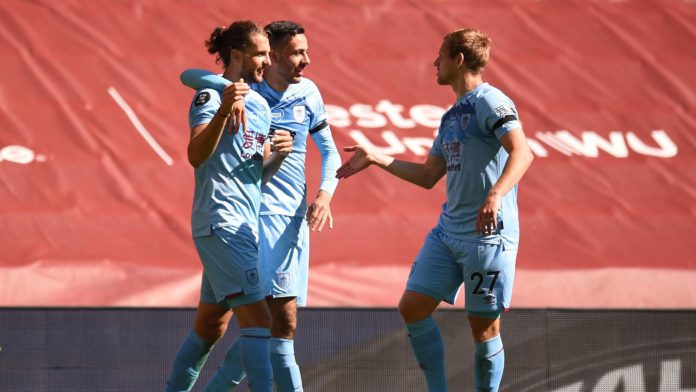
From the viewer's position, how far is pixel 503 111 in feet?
13.3

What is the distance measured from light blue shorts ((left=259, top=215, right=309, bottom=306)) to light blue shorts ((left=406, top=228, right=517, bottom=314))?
47 centimetres

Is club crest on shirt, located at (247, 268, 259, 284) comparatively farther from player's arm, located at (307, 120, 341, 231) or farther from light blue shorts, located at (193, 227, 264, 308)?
player's arm, located at (307, 120, 341, 231)

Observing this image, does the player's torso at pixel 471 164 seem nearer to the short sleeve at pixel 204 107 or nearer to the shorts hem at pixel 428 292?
the shorts hem at pixel 428 292

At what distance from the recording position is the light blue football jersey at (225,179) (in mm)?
3777

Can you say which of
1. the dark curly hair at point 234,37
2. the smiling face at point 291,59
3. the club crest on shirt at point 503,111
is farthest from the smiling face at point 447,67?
the dark curly hair at point 234,37

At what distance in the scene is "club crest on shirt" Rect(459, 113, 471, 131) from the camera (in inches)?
164

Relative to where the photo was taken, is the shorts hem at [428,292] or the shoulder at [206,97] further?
the shorts hem at [428,292]

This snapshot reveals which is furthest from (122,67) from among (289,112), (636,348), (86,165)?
(636,348)

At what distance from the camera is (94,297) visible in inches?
260

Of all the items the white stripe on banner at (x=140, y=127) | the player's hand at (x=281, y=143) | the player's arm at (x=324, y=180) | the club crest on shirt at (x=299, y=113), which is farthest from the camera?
the white stripe on banner at (x=140, y=127)

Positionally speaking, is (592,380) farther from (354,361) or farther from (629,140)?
(629,140)

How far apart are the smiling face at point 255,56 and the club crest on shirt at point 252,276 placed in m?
0.73

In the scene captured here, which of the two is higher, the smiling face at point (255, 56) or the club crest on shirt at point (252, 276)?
the smiling face at point (255, 56)

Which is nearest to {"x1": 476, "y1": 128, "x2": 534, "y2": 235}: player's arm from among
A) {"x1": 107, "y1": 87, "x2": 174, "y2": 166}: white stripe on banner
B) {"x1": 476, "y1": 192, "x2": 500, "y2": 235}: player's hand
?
{"x1": 476, "y1": 192, "x2": 500, "y2": 235}: player's hand
